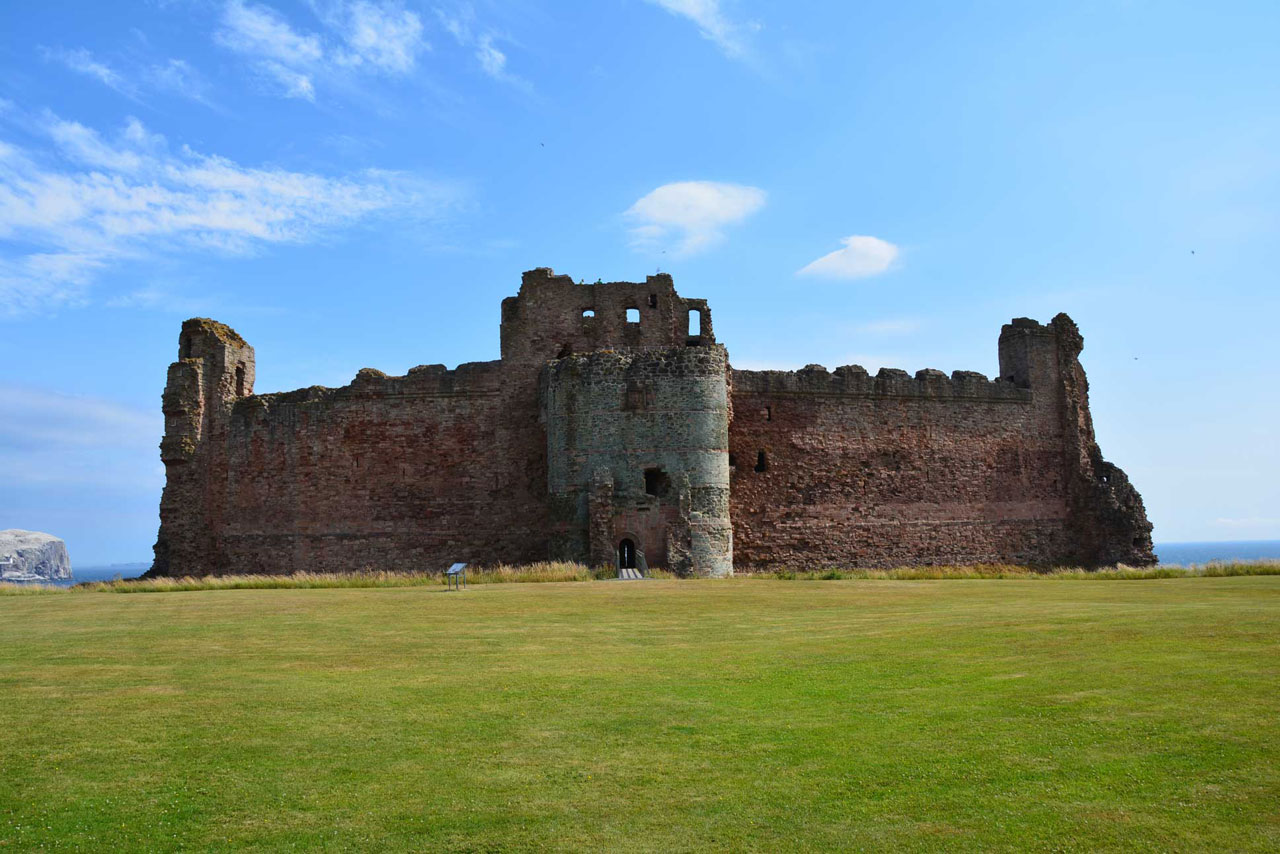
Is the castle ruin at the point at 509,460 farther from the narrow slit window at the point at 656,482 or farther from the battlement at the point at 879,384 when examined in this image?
the narrow slit window at the point at 656,482

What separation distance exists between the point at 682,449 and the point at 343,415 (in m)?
10.4

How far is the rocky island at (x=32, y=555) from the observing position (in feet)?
481

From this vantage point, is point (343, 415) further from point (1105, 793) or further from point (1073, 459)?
point (1105, 793)

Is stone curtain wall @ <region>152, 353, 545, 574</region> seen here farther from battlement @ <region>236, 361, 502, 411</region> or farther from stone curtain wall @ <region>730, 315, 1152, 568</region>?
stone curtain wall @ <region>730, 315, 1152, 568</region>

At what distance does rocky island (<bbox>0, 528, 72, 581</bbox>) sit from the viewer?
146 meters

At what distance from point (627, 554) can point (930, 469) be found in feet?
34.5

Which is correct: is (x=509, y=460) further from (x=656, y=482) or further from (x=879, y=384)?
(x=879, y=384)

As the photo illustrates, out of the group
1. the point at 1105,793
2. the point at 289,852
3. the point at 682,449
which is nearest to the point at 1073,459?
the point at 682,449

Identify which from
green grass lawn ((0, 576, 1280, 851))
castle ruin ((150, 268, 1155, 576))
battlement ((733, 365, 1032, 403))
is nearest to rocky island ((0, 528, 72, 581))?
castle ruin ((150, 268, 1155, 576))

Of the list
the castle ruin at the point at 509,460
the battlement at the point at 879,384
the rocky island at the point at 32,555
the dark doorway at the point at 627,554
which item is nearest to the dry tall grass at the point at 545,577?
the dark doorway at the point at 627,554

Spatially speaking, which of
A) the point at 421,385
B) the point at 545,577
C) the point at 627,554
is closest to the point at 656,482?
the point at 627,554

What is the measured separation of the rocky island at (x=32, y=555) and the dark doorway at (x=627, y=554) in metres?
140

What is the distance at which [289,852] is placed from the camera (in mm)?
5832

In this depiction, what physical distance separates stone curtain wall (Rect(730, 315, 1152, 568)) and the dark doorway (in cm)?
409
